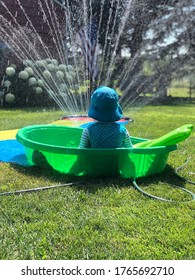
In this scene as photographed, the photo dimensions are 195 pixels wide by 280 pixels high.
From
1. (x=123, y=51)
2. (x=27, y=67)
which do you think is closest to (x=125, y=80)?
(x=123, y=51)

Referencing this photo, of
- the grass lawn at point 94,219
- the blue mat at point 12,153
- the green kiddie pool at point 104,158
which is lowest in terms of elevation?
the grass lawn at point 94,219

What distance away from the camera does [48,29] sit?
12672 millimetres

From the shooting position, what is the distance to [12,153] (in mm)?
3893

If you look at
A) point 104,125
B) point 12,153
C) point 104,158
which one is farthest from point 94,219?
point 12,153

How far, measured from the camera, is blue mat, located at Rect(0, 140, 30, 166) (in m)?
3.61

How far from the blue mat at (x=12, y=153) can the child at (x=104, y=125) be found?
0.75 m

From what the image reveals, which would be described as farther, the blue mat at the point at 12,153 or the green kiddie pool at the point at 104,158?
the blue mat at the point at 12,153

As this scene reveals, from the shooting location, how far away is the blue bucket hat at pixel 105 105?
2.96m

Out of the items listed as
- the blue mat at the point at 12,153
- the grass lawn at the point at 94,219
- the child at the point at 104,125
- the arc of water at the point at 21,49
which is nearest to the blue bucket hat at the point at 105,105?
the child at the point at 104,125

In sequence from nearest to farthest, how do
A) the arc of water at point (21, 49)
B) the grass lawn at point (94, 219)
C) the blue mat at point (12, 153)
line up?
the grass lawn at point (94, 219) → the blue mat at point (12, 153) → the arc of water at point (21, 49)

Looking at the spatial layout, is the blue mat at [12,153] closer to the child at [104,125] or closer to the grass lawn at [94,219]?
the grass lawn at [94,219]

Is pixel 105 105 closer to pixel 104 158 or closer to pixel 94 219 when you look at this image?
pixel 104 158

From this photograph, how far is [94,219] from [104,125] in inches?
38.1
